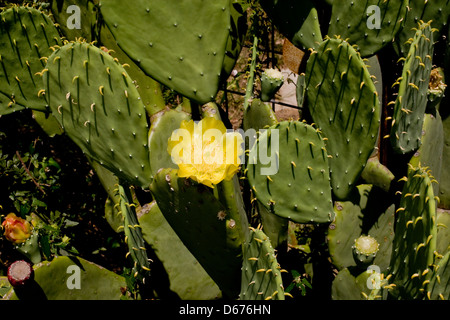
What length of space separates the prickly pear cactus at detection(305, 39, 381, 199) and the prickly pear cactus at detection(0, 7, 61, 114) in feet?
3.32

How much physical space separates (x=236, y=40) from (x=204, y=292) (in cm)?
106

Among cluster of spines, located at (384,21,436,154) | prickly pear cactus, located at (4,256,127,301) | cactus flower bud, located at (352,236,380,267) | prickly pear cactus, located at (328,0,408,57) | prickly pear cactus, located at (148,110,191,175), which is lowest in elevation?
prickly pear cactus, located at (4,256,127,301)

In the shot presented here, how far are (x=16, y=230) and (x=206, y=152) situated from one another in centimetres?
87

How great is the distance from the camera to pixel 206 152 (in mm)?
1454

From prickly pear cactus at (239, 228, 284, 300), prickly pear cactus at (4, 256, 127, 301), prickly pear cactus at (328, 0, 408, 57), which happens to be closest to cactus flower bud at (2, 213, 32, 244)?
prickly pear cactus at (4, 256, 127, 301)

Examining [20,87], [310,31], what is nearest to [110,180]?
[20,87]

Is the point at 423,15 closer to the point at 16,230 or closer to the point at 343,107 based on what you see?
the point at 343,107

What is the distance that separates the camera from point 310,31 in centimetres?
184

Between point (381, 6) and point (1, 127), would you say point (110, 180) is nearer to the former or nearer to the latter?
point (1, 127)

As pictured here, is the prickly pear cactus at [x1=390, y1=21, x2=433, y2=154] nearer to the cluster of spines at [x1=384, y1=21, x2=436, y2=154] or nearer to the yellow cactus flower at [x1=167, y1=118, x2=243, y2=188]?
the cluster of spines at [x1=384, y1=21, x2=436, y2=154]

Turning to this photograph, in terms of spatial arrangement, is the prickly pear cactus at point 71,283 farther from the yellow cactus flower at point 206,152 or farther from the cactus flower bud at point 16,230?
the yellow cactus flower at point 206,152

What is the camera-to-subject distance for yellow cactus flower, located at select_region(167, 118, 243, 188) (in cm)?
141

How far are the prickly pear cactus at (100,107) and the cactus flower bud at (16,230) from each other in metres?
0.47

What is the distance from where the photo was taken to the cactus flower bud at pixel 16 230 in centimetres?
179
